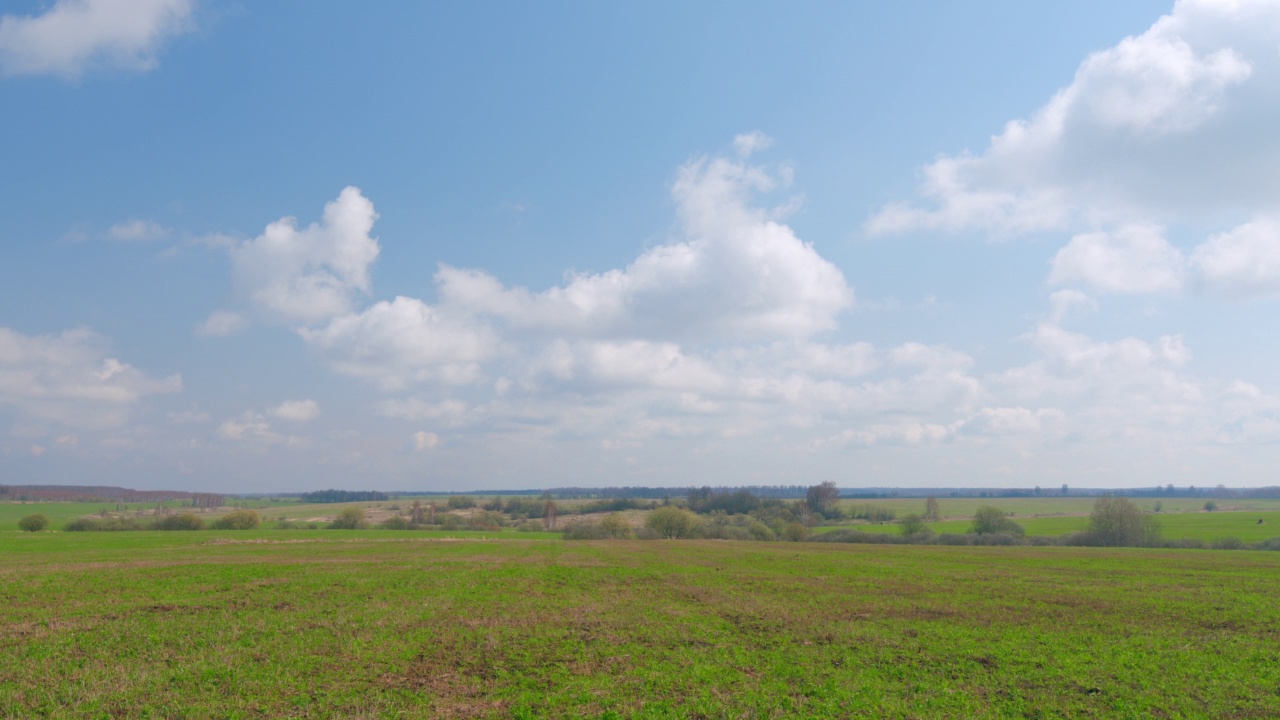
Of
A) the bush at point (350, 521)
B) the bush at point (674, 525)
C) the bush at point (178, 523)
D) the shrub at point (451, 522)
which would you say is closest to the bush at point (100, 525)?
the bush at point (178, 523)

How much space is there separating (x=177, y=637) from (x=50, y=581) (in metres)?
21.8

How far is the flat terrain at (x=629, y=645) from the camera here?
49.1 ft

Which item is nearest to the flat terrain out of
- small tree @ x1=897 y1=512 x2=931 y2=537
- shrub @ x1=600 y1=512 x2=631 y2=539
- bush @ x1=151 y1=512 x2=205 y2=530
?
small tree @ x1=897 y1=512 x2=931 y2=537

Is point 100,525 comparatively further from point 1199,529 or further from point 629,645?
point 1199,529

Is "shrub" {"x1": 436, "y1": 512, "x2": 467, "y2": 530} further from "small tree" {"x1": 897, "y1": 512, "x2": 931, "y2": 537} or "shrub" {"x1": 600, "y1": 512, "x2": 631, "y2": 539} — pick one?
"small tree" {"x1": 897, "y1": 512, "x2": 931, "y2": 537}

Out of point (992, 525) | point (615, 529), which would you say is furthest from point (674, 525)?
point (992, 525)

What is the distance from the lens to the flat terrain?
1498cm

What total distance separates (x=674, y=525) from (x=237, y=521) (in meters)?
75.2

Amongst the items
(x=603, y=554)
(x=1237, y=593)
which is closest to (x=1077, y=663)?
(x=1237, y=593)

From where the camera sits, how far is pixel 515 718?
1384cm

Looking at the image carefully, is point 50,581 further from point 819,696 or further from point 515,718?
point 819,696

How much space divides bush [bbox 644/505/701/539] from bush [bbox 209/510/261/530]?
222 ft

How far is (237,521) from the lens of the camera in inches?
4505

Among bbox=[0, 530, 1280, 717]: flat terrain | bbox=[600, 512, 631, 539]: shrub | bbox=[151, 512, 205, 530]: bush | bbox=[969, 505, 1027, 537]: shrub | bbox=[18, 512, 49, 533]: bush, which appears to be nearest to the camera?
bbox=[0, 530, 1280, 717]: flat terrain
